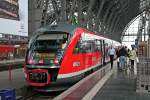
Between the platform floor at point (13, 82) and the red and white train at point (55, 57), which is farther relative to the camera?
the platform floor at point (13, 82)

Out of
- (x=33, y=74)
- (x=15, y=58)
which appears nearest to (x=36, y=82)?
(x=33, y=74)

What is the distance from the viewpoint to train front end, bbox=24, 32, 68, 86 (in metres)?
16.5

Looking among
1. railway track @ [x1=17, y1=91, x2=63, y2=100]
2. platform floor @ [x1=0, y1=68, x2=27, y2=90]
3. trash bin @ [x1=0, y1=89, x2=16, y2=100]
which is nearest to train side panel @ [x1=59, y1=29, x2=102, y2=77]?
railway track @ [x1=17, y1=91, x2=63, y2=100]

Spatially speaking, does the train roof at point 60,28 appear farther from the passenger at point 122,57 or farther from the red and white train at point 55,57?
the passenger at point 122,57

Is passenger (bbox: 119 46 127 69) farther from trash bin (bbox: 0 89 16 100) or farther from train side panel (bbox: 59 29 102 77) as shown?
trash bin (bbox: 0 89 16 100)

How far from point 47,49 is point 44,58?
17.8 inches

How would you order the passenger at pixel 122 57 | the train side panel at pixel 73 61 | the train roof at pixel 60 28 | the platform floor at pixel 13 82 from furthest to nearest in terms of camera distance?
the passenger at pixel 122 57
the train roof at pixel 60 28
the platform floor at pixel 13 82
the train side panel at pixel 73 61

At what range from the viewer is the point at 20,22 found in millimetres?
41719

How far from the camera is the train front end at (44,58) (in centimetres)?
1650

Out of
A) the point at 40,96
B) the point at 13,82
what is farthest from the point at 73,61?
the point at 13,82

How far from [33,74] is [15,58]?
3428 centimetres

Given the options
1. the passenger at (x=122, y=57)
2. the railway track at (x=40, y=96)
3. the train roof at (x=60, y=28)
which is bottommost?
the railway track at (x=40, y=96)

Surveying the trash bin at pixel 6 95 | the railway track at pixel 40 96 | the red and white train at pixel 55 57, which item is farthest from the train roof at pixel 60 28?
the trash bin at pixel 6 95

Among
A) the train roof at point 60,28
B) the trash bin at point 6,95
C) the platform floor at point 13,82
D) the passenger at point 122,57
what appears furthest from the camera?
the passenger at point 122,57
